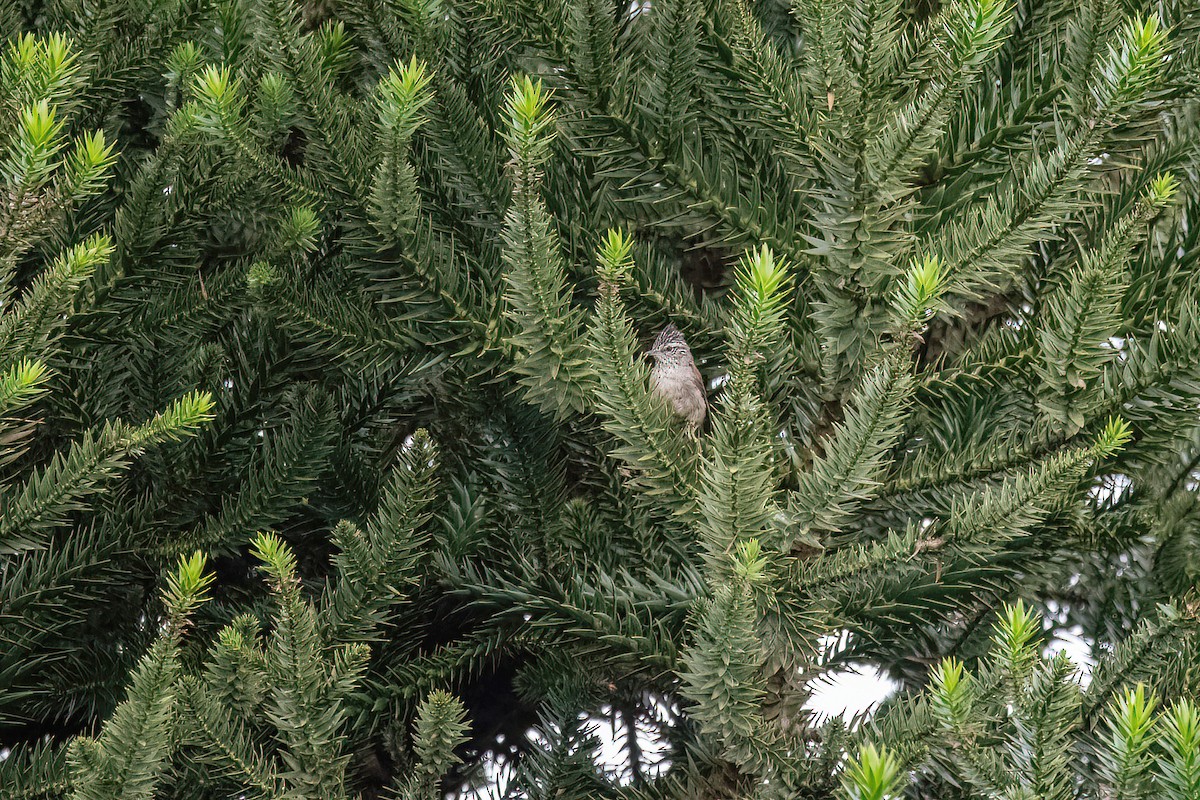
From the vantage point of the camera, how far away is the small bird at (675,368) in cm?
272

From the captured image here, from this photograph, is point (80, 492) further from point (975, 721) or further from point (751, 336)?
point (975, 721)

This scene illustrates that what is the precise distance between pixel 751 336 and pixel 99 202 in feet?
5.58

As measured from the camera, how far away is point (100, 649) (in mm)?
2670

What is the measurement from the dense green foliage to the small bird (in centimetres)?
4

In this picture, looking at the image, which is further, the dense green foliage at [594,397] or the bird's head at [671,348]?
the bird's head at [671,348]

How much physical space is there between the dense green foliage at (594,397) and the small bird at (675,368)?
0.04 metres

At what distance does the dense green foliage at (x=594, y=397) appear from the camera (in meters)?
2.01

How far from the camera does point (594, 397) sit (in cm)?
227

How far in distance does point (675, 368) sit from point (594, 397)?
511 millimetres

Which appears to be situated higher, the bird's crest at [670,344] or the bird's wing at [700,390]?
the bird's crest at [670,344]

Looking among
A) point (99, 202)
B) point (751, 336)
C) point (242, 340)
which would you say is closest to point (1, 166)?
point (99, 202)

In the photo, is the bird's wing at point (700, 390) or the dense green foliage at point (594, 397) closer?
the dense green foliage at point (594, 397)

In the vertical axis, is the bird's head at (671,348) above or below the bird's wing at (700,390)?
above

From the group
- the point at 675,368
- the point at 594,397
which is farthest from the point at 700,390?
the point at 594,397
